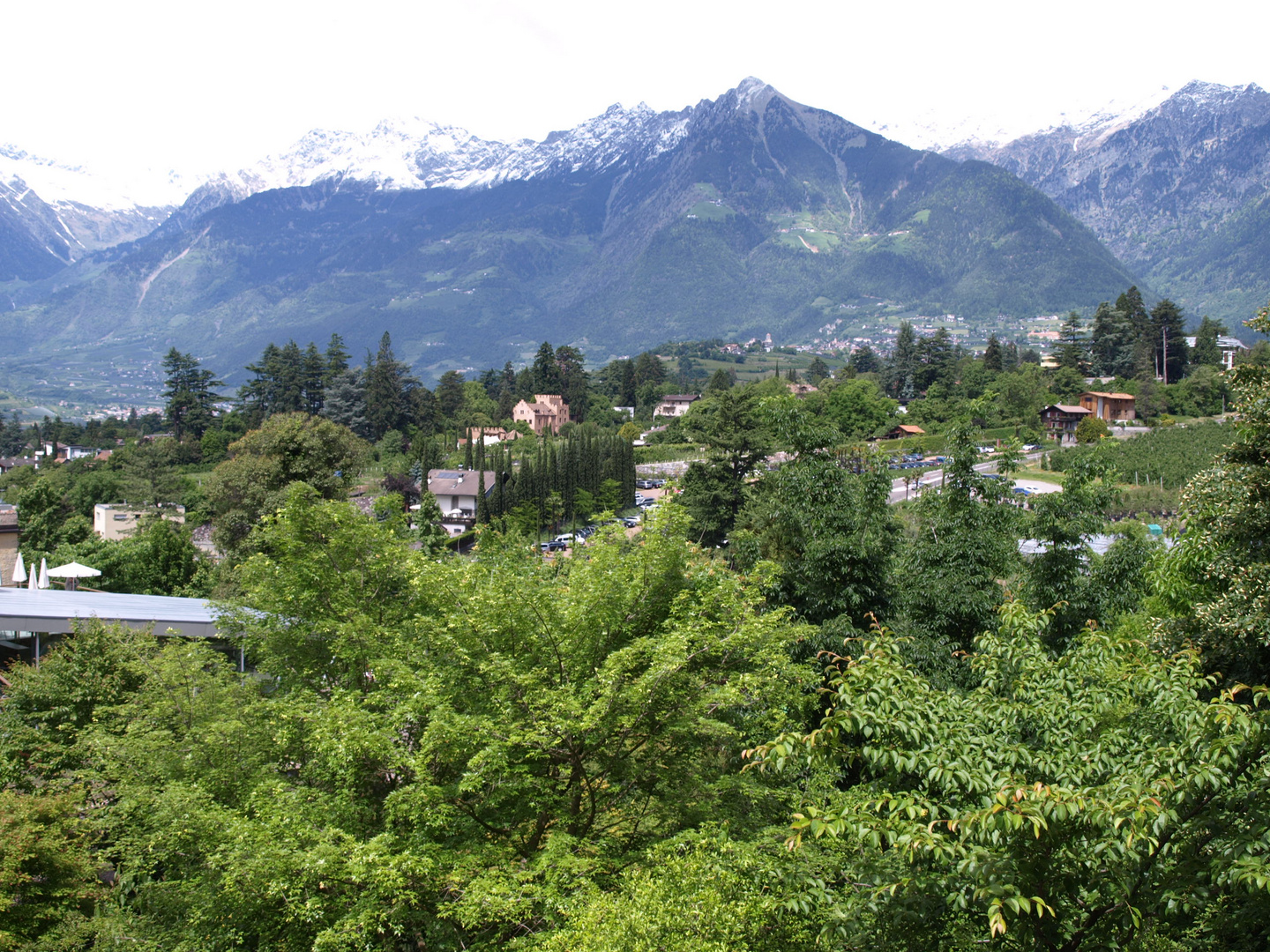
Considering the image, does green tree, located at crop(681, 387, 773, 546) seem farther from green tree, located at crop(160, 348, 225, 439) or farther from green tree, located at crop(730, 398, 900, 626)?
green tree, located at crop(160, 348, 225, 439)

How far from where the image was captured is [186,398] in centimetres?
8794

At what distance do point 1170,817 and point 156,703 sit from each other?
1210 centimetres

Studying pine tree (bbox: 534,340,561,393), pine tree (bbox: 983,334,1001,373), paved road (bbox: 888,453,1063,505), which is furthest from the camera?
pine tree (bbox: 534,340,561,393)

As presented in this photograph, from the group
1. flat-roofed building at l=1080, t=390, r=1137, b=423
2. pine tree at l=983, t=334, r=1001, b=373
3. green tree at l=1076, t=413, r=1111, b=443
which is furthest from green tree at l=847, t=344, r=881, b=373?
green tree at l=1076, t=413, r=1111, b=443

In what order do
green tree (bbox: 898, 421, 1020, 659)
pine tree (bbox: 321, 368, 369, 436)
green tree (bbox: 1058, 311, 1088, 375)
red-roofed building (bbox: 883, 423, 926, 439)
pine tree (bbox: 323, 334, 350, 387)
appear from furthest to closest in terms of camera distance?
1. green tree (bbox: 1058, 311, 1088, 375)
2. pine tree (bbox: 323, 334, 350, 387)
3. pine tree (bbox: 321, 368, 369, 436)
4. red-roofed building (bbox: 883, 423, 926, 439)
5. green tree (bbox: 898, 421, 1020, 659)

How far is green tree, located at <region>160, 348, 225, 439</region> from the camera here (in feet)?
288

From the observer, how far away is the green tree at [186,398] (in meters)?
87.7

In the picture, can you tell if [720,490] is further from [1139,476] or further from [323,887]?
[1139,476]

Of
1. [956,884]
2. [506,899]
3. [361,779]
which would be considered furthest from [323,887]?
[956,884]

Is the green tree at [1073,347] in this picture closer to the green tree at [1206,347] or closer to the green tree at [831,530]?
the green tree at [1206,347]

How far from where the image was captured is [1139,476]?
54719 mm

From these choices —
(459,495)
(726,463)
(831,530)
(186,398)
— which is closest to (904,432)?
(459,495)

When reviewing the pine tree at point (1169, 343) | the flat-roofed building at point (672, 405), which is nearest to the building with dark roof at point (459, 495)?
the flat-roofed building at point (672, 405)

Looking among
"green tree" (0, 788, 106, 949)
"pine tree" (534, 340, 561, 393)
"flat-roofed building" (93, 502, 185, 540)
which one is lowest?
"flat-roofed building" (93, 502, 185, 540)
